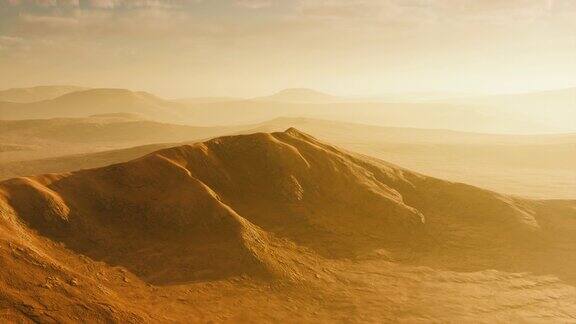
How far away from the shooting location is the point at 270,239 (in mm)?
18625

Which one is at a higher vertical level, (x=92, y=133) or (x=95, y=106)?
(x=95, y=106)

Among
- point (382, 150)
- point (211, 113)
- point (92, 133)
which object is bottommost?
point (382, 150)

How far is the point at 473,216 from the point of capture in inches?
923

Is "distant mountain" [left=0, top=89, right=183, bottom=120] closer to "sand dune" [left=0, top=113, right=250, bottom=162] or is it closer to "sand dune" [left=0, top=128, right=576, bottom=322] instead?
"sand dune" [left=0, top=113, right=250, bottom=162]

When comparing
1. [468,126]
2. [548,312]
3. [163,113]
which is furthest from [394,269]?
[163,113]

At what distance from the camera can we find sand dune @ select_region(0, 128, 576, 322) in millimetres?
14123

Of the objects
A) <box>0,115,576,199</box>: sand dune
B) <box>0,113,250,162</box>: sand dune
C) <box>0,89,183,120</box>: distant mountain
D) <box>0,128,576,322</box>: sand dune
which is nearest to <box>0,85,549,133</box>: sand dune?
<box>0,89,183,120</box>: distant mountain

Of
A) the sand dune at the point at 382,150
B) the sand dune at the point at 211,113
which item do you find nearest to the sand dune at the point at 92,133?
the sand dune at the point at 382,150

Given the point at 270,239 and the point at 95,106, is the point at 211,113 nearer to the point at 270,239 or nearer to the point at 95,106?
the point at 95,106

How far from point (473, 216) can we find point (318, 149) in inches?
365

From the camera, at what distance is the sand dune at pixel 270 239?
14.1 meters

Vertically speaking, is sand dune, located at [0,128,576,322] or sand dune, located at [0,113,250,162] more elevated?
sand dune, located at [0,113,250,162]

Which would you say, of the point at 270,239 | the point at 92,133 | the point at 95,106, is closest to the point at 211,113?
the point at 95,106

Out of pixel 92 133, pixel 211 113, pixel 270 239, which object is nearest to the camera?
pixel 270 239
